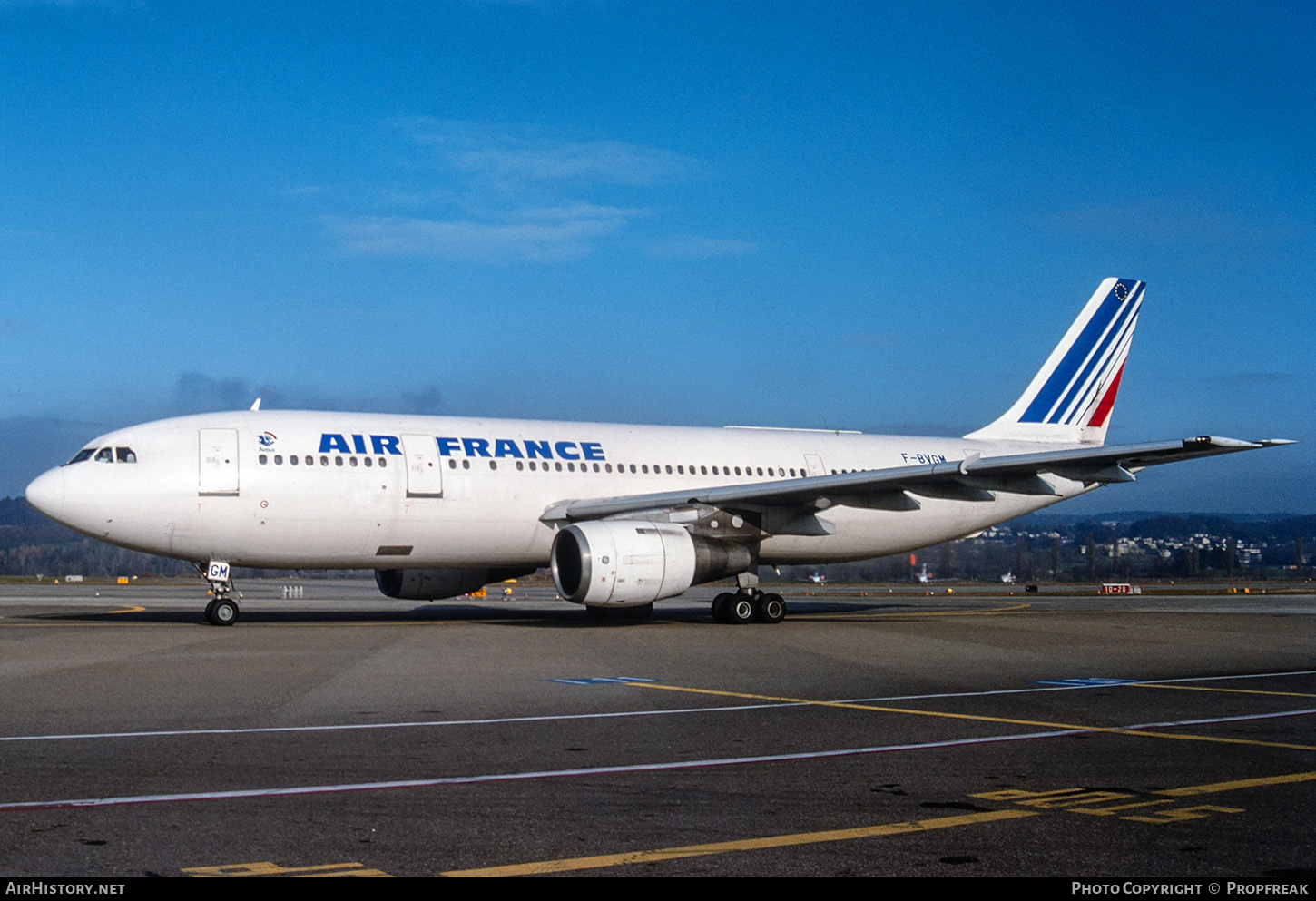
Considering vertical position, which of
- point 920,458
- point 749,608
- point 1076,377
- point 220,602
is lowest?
point 749,608

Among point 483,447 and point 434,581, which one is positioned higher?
point 483,447

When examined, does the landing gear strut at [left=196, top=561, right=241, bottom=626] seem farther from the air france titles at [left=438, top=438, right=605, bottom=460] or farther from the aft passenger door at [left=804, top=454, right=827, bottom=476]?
the aft passenger door at [left=804, top=454, right=827, bottom=476]

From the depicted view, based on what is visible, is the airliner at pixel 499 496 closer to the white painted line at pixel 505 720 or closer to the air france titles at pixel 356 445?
the air france titles at pixel 356 445

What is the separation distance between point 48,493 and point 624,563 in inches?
386

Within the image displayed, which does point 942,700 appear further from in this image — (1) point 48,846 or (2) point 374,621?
(2) point 374,621

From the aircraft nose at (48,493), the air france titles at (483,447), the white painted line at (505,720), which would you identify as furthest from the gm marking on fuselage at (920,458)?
the aircraft nose at (48,493)

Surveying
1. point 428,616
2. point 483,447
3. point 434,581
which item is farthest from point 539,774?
point 428,616

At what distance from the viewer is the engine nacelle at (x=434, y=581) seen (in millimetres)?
25375

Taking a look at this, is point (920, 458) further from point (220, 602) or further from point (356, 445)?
point (220, 602)

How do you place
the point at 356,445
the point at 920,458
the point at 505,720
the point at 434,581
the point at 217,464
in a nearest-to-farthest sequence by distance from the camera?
the point at 505,720 < the point at 217,464 < the point at 356,445 < the point at 434,581 < the point at 920,458

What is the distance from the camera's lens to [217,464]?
21125mm

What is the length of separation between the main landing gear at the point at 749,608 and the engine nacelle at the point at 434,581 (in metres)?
4.23

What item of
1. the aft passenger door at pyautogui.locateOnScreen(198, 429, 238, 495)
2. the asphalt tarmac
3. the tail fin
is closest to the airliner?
the aft passenger door at pyautogui.locateOnScreen(198, 429, 238, 495)
